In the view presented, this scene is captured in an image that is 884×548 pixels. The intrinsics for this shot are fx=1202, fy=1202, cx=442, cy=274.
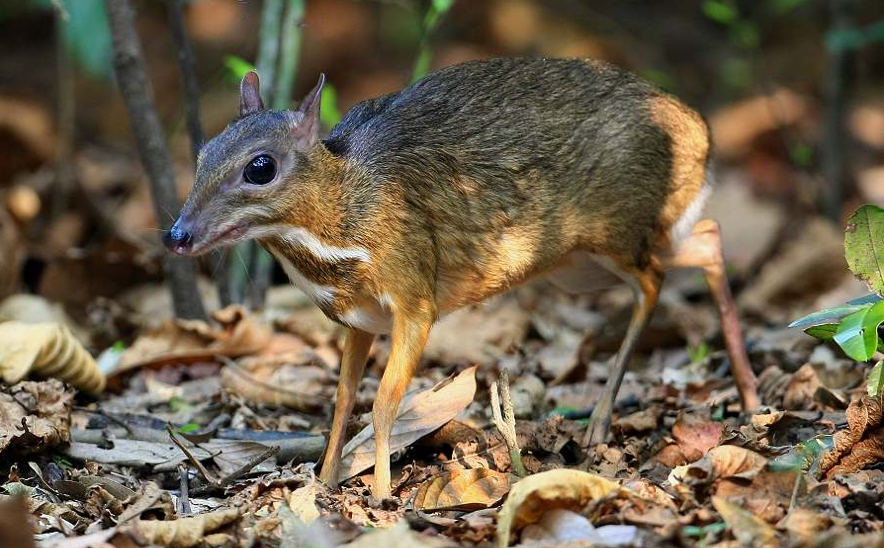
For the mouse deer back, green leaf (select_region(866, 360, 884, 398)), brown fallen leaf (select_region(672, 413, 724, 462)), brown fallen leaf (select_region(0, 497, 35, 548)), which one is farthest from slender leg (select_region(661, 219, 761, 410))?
brown fallen leaf (select_region(0, 497, 35, 548))

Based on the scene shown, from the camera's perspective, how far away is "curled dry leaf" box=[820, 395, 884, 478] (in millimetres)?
4797

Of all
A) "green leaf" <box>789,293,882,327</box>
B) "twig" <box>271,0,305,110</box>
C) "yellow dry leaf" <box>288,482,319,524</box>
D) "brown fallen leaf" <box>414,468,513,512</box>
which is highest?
"twig" <box>271,0,305,110</box>

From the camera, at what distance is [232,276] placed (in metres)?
8.23

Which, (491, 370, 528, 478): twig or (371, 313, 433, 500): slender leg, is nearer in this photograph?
(491, 370, 528, 478): twig

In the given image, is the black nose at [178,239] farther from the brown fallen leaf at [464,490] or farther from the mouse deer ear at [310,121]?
the brown fallen leaf at [464,490]

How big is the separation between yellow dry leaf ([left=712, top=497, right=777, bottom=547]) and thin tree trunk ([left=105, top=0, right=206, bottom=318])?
3.92 m

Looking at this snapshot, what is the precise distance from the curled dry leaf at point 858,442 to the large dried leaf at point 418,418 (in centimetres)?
157

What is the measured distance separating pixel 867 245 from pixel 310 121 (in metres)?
2.41

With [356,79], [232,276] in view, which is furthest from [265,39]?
[356,79]

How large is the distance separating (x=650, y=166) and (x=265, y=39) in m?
2.99

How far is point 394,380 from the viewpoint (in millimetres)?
5215

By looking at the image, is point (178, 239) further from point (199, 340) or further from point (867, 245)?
point (867, 245)

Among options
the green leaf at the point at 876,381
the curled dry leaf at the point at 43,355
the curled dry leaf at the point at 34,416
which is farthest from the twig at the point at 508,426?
the curled dry leaf at the point at 43,355

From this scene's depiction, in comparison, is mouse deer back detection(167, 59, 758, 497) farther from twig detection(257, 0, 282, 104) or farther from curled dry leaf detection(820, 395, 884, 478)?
twig detection(257, 0, 282, 104)
